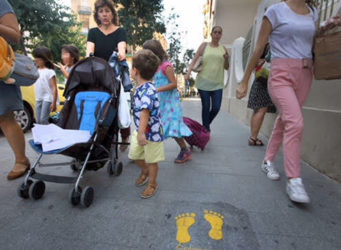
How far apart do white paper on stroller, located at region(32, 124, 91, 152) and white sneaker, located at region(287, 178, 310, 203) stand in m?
1.89

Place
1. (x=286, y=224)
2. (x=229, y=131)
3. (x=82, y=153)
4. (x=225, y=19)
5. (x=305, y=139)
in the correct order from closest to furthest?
(x=286, y=224), (x=82, y=153), (x=305, y=139), (x=229, y=131), (x=225, y=19)

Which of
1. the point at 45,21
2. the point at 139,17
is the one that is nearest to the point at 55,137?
the point at 139,17

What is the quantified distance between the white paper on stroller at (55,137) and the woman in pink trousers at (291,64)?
1.85 m

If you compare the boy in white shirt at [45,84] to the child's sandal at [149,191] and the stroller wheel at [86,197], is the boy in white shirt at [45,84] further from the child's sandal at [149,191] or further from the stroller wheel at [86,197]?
the child's sandal at [149,191]

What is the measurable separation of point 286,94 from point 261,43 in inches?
21.6

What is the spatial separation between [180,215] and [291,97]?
1.48 metres

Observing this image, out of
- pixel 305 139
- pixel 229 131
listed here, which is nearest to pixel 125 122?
pixel 305 139

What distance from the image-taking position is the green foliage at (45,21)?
12.9 meters

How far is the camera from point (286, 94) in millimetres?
2266

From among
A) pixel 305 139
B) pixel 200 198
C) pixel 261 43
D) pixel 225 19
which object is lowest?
pixel 200 198

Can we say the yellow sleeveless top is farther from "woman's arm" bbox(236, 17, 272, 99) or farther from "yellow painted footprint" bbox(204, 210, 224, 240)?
"yellow painted footprint" bbox(204, 210, 224, 240)

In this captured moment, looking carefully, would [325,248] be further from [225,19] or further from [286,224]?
[225,19]

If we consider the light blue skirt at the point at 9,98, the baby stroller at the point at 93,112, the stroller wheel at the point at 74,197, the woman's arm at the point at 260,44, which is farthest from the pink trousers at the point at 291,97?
the light blue skirt at the point at 9,98

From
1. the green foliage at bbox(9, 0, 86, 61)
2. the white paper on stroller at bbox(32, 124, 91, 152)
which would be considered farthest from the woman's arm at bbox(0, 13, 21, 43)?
the green foliage at bbox(9, 0, 86, 61)
